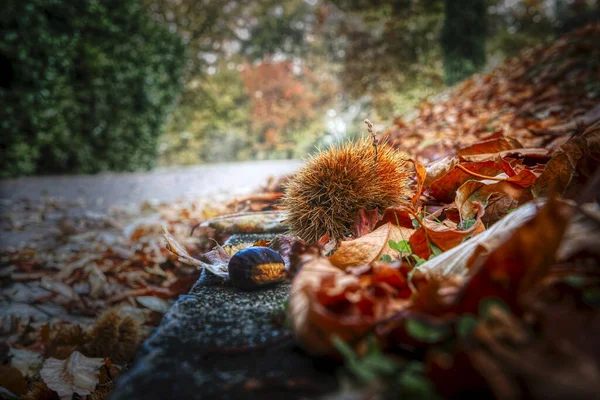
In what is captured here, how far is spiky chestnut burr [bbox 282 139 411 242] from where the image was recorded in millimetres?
1283

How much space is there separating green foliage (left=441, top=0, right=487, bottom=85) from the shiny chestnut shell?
814 cm

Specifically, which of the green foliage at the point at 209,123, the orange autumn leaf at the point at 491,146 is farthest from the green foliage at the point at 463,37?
the green foliage at the point at 209,123

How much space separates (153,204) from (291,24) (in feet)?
53.9

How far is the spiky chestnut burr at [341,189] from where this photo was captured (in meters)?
1.28

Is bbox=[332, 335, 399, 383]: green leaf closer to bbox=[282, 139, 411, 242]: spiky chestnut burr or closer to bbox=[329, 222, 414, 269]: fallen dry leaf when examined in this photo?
bbox=[329, 222, 414, 269]: fallen dry leaf

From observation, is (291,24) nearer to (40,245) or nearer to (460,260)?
(40,245)

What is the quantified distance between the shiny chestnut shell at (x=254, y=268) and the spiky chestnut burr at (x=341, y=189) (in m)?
0.26

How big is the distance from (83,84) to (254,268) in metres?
7.89

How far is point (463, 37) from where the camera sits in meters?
8.30

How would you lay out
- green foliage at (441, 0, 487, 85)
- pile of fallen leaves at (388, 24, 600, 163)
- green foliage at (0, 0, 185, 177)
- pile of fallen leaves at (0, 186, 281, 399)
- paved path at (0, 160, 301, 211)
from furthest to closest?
1. green foliage at (441, 0, 487, 85)
2. green foliage at (0, 0, 185, 177)
3. paved path at (0, 160, 301, 211)
4. pile of fallen leaves at (388, 24, 600, 163)
5. pile of fallen leaves at (0, 186, 281, 399)

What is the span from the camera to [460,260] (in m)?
0.82

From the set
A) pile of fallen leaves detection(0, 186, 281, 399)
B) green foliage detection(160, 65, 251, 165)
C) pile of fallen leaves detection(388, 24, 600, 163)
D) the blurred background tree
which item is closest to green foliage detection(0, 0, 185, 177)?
the blurred background tree

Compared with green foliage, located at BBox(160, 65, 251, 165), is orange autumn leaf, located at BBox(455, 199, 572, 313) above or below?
below

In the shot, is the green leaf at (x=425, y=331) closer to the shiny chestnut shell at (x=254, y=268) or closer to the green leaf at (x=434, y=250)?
the green leaf at (x=434, y=250)
